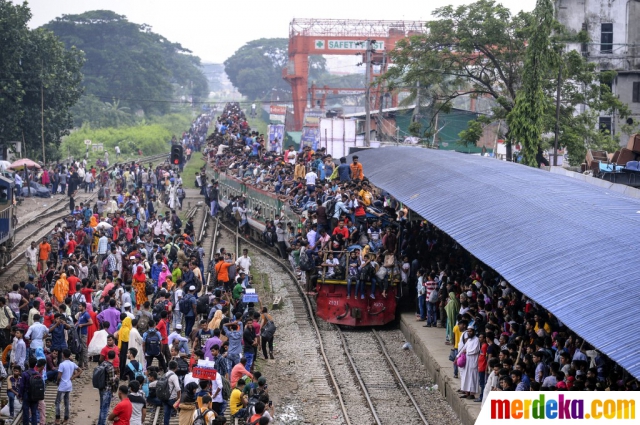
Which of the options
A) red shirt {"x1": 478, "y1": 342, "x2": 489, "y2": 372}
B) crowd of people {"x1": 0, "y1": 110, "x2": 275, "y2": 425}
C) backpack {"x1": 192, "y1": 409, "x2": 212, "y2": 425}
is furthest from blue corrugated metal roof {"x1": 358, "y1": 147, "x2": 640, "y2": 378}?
backpack {"x1": 192, "y1": 409, "x2": 212, "y2": 425}

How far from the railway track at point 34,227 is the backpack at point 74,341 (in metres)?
10.7

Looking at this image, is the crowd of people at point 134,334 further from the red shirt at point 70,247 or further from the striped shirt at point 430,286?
the striped shirt at point 430,286

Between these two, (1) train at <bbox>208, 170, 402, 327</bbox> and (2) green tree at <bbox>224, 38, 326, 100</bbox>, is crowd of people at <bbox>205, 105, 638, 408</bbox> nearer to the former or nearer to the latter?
(1) train at <bbox>208, 170, 402, 327</bbox>

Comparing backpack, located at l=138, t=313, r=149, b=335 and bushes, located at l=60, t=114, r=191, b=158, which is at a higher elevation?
bushes, located at l=60, t=114, r=191, b=158

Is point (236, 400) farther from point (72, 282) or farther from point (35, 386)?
point (72, 282)

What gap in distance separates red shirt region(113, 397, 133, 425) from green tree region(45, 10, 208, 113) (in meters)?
80.3

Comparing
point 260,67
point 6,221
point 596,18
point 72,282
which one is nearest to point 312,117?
point 596,18

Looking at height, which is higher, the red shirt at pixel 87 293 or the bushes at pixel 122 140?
the bushes at pixel 122 140

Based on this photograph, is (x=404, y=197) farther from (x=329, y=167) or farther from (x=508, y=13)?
(x=508, y=13)

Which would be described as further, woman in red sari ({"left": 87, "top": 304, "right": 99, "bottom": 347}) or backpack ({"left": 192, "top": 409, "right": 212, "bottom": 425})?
woman in red sari ({"left": 87, "top": 304, "right": 99, "bottom": 347})

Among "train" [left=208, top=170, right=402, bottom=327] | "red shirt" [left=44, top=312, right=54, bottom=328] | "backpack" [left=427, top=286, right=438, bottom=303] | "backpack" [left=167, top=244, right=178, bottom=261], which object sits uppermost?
"backpack" [left=167, top=244, right=178, bottom=261]

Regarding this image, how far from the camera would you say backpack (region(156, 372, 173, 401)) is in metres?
13.3

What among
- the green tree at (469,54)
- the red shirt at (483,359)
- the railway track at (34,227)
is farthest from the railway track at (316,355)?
the green tree at (469,54)

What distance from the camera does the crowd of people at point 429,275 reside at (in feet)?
43.1
